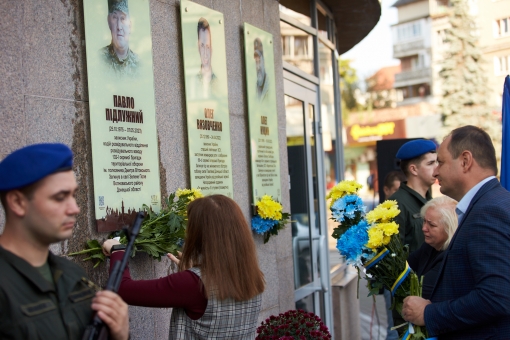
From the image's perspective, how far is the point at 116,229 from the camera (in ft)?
13.4

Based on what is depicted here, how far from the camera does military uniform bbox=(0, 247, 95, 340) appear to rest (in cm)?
202

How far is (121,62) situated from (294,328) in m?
2.03

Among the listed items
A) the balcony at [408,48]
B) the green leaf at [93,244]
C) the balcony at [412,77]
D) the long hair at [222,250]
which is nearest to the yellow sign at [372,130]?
the balcony at [412,77]

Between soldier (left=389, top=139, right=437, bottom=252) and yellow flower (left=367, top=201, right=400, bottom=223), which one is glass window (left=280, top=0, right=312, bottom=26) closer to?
soldier (left=389, top=139, right=437, bottom=252)

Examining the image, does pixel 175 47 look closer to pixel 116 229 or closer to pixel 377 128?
pixel 116 229

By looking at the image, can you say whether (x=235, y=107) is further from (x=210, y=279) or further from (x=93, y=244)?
(x=210, y=279)

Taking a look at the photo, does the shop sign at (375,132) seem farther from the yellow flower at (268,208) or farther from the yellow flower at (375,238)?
the yellow flower at (375,238)

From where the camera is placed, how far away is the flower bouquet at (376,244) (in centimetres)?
381

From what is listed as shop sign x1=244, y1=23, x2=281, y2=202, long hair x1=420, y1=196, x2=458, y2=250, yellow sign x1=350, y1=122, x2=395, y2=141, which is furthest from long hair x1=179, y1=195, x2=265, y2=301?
yellow sign x1=350, y1=122, x2=395, y2=141

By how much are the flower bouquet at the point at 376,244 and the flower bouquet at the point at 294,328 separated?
1.82ft

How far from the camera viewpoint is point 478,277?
298 centimetres

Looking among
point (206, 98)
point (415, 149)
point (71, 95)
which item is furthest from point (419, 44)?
point (71, 95)

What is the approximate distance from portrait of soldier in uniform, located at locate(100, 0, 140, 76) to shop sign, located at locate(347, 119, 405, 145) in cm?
4389

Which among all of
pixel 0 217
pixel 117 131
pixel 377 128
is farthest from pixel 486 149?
pixel 377 128
